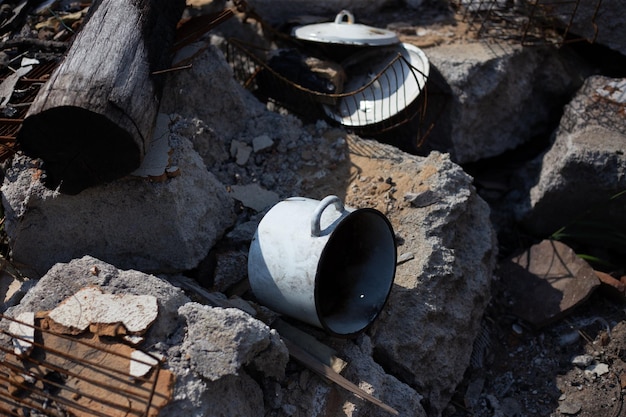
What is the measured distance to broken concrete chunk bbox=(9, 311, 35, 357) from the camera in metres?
2.65

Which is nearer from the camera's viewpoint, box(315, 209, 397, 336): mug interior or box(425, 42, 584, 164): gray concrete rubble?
box(315, 209, 397, 336): mug interior

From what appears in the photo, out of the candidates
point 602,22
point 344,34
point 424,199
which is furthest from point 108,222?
point 602,22

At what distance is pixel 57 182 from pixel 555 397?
294cm

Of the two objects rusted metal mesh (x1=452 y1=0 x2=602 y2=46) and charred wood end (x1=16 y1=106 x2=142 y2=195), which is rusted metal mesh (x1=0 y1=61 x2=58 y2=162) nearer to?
charred wood end (x1=16 y1=106 x2=142 y2=195)

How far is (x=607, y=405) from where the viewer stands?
3.72 metres

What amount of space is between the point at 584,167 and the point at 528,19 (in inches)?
61.6

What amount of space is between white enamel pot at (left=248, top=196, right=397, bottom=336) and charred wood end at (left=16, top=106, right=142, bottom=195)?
75 centimetres

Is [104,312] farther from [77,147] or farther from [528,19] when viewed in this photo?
[528,19]

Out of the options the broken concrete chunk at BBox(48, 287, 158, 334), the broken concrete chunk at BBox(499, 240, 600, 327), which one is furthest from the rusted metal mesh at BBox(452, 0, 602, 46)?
the broken concrete chunk at BBox(48, 287, 158, 334)

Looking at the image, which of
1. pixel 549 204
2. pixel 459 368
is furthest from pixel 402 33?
pixel 459 368

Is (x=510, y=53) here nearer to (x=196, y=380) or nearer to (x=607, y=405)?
(x=607, y=405)

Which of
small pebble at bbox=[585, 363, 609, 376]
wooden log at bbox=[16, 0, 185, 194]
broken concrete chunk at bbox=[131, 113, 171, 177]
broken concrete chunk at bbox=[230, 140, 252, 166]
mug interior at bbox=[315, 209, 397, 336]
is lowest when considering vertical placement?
small pebble at bbox=[585, 363, 609, 376]

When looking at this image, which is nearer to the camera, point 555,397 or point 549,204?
point 555,397

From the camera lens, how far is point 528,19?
5.38 metres
